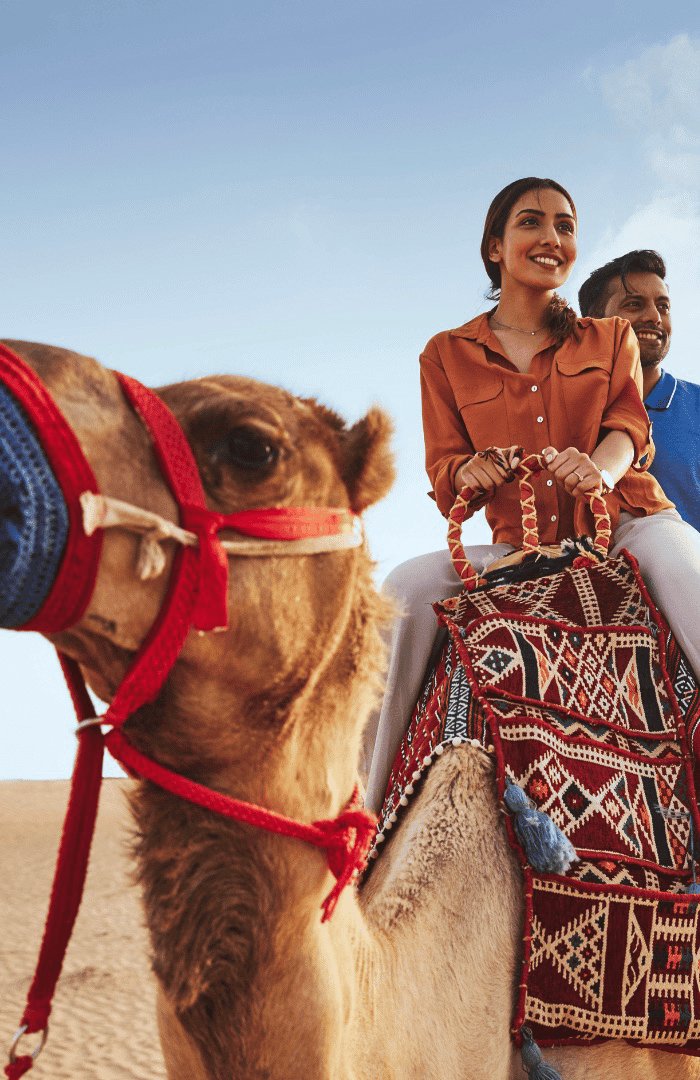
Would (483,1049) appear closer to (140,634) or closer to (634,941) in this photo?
(634,941)

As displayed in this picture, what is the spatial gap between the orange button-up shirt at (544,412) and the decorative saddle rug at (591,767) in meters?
0.58

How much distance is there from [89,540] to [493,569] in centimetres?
185

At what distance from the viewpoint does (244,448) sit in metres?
1.49

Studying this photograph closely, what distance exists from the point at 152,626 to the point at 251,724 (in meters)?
0.24

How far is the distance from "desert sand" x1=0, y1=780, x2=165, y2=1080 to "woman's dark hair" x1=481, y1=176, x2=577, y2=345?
2.40 meters

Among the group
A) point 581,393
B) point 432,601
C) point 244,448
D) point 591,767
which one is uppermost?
point 581,393

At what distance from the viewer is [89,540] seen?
50.4 inches

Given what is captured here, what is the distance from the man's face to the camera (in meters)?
5.41

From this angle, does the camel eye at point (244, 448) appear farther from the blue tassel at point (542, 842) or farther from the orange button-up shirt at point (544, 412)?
the orange button-up shirt at point (544, 412)

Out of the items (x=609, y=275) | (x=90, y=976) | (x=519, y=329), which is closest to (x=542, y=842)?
(x=519, y=329)

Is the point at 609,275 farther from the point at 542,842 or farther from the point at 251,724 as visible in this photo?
the point at 251,724

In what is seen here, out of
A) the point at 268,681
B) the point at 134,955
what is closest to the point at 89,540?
the point at 268,681

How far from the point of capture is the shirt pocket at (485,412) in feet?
11.8

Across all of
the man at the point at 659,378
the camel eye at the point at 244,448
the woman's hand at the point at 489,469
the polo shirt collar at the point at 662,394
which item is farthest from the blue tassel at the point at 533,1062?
the polo shirt collar at the point at 662,394
